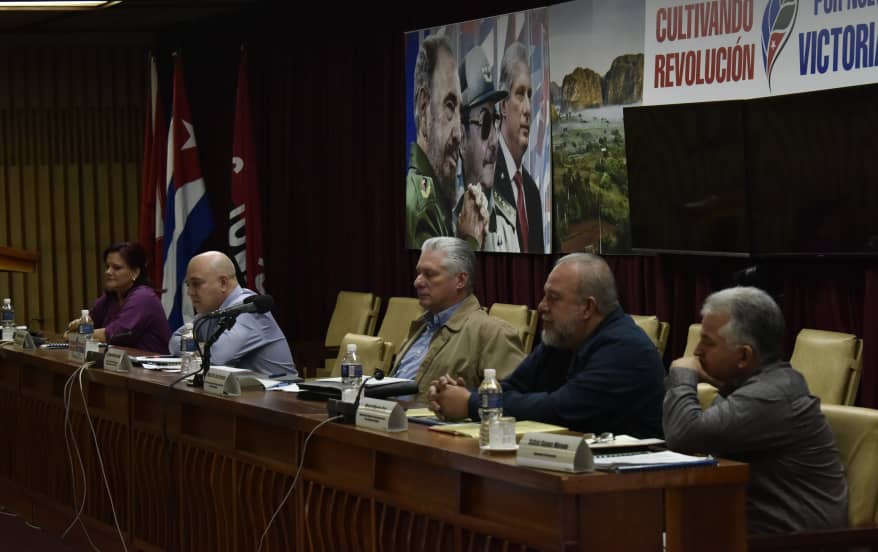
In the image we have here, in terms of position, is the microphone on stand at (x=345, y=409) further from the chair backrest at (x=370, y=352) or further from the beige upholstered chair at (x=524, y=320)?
the beige upholstered chair at (x=524, y=320)

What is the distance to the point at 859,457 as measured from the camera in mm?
3771

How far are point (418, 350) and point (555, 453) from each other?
96.4 inches

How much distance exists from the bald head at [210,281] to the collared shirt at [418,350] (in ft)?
3.90

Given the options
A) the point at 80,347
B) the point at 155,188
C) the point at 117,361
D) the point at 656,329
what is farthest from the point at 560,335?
the point at 155,188

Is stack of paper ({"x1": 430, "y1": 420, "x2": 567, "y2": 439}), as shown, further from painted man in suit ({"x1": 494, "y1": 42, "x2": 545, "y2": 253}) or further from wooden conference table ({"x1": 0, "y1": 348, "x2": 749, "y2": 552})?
painted man in suit ({"x1": 494, "y1": 42, "x2": 545, "y2": 253})

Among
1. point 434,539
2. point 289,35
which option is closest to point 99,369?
point 434,539

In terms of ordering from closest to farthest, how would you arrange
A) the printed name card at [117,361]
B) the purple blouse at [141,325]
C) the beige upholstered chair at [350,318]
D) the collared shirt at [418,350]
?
the collared shirt at [418,350]
the printed name card at [117,361]
the purple blouse at [141,325]
the beige upholstered chair at [350,318]

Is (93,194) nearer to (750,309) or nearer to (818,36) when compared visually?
(818,36)

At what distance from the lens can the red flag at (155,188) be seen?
35.7 ft

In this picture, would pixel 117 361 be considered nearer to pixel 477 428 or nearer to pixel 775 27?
pixel 477 428

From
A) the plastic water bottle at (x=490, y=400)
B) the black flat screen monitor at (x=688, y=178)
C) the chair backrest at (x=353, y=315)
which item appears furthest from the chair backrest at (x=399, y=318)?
the plastic water bottle at (x=490, y=400)

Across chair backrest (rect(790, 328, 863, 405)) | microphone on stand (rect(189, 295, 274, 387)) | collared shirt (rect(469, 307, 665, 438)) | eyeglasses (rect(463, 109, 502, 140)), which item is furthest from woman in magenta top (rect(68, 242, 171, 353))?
collared shirt (rect(469, 307, 665, 438))

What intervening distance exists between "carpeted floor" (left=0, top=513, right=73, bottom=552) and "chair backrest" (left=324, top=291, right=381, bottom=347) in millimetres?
3067

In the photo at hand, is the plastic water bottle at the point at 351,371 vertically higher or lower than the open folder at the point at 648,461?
higher
